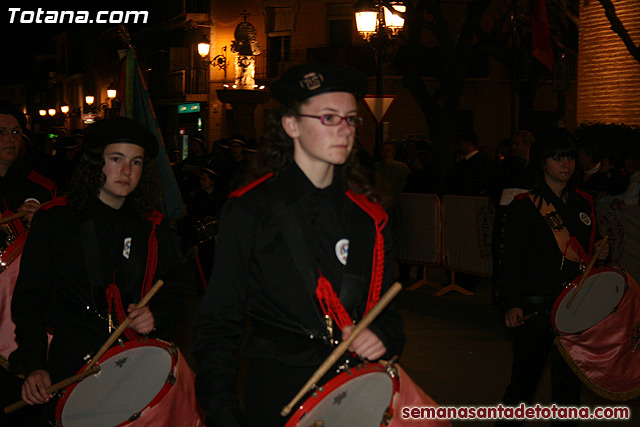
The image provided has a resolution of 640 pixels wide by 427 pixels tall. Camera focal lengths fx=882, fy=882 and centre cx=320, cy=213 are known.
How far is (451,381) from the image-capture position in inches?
308

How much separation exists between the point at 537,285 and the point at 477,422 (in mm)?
1748

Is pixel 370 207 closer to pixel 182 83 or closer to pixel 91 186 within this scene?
pixel 91 186

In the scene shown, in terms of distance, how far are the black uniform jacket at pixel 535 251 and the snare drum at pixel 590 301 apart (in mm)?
110

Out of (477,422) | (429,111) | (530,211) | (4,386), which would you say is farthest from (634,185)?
(429,111)

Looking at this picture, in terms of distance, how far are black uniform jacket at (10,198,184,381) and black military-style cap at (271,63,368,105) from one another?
153 centimetres

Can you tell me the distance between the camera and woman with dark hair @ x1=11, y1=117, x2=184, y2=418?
158 inches

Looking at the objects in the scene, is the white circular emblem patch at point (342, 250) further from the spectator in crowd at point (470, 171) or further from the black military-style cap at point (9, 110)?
the spectator in crowd at point (470, 171)

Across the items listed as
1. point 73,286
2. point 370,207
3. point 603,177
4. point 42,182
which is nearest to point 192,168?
point 603,177

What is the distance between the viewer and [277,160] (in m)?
3.18

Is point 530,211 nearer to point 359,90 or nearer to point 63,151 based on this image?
point 359,90

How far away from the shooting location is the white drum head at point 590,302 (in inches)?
208

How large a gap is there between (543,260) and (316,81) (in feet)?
9.42

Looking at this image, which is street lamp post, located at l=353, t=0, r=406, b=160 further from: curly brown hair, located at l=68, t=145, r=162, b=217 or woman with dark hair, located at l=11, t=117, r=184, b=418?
woman with dark hair, located at l=11, t=117, r=184, b=418

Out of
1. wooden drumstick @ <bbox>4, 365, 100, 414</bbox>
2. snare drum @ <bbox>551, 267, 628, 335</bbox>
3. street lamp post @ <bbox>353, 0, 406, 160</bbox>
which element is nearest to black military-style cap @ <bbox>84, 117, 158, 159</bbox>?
wooden drumstick @ <bbox>4, 365, 100, 414</bbox>
